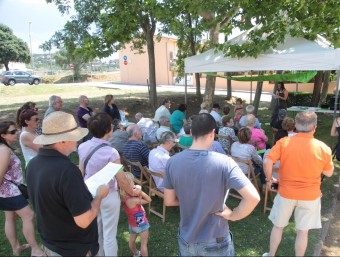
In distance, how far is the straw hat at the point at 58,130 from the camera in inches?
70.6

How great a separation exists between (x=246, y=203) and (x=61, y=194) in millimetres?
1114

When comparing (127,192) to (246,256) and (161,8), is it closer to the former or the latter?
(246,256)

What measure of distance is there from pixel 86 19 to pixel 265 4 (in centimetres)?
726

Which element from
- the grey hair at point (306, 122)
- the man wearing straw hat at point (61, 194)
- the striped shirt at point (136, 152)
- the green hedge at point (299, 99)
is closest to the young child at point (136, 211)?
the man wearing straw hat at point (61, 194)

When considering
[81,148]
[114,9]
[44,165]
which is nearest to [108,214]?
[81,148]

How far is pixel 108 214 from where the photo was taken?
8.81ft

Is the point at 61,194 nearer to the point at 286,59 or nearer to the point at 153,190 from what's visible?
the point at 153,190

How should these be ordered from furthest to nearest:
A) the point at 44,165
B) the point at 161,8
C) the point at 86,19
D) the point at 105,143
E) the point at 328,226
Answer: the point at 86,19, the point at 161,8, the point at 328,226, the point at 105,143, the point at 44,165

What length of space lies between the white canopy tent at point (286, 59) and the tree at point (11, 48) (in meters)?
40.3

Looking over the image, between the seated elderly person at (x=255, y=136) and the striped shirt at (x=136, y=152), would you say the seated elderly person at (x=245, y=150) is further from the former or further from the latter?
the striped shirt at (x=136, y=152)

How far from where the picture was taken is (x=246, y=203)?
175cm

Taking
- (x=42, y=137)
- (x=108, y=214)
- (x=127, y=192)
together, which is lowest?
(x=108, y=214)

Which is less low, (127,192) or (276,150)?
(276,150)

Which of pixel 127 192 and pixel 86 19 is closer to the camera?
pixel 127 192
